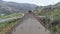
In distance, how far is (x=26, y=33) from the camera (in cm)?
812

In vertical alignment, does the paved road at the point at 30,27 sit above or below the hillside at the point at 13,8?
above

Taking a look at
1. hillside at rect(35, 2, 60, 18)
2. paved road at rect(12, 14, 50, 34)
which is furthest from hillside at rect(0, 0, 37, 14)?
paved road at rect(12, 14, 50, 34)

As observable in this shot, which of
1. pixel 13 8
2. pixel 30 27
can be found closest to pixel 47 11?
pixel 30 27

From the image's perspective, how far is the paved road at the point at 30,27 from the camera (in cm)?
785

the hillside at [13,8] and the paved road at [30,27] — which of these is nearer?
the paved road at [30,27]

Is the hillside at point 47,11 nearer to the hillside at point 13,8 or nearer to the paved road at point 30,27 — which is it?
the hillside at point 13,8

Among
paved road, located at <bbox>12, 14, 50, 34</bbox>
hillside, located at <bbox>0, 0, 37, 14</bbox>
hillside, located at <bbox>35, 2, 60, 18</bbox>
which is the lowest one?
hillside, located at <bbox>0, 0, 37, 14</bbox>

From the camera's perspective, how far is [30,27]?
26.4 ft

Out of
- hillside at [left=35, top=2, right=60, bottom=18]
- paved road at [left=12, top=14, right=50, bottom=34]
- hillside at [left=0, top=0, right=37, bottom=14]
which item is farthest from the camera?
hillside at [left=0, top=0, right=37, bottom=14]

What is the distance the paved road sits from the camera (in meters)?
7.85

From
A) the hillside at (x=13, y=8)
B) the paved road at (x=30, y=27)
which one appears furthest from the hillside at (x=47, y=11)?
the paved road at (x=30, y=27)

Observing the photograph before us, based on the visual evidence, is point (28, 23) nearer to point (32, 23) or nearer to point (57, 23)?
point (32, 23)

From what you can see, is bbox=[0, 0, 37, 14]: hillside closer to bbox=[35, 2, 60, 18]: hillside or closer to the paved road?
bbox=[35, 2, 60, 18]: hillside

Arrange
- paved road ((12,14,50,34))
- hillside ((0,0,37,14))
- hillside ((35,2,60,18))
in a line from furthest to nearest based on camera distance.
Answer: hillside ((0,0,37,14))
hillside ((35,2,60,18))
paved road ((12,14,50,34))
